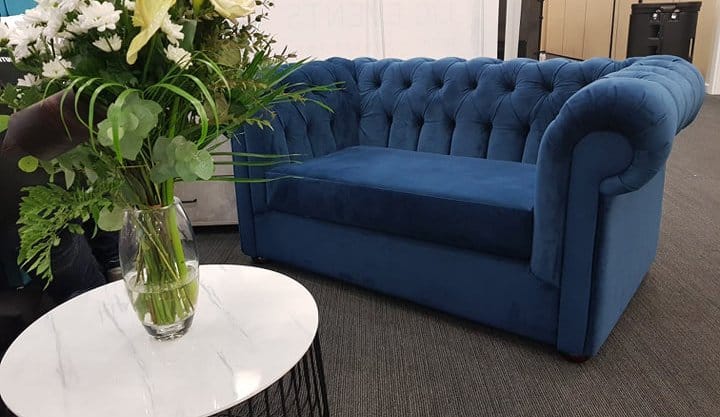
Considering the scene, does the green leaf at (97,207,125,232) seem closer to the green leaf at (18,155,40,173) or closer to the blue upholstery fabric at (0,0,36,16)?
the green leaf at (18,155,40,173)

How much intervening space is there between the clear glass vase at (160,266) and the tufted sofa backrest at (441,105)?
4.27ft

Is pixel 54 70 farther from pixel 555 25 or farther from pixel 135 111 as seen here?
pixel 555 25

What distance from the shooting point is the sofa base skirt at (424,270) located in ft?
5.40

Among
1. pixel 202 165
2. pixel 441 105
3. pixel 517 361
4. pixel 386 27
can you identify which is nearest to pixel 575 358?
pixel 517 361

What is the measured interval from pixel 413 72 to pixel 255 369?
5.75 ft

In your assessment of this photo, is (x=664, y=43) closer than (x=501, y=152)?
No

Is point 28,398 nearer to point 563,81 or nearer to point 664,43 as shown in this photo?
point 563,81

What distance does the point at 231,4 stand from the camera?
2.59 ft

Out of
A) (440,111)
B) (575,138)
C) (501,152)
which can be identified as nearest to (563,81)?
(501,152)

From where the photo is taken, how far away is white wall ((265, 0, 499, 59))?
3.33 meters

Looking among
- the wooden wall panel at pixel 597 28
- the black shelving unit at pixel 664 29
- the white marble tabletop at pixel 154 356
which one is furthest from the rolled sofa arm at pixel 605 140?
the wooden wall panel at pixel 597 28

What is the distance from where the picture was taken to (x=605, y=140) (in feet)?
4.53

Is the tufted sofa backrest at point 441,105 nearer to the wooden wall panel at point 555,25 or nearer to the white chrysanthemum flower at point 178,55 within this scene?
the white chrysanthemum flower at point 178,55

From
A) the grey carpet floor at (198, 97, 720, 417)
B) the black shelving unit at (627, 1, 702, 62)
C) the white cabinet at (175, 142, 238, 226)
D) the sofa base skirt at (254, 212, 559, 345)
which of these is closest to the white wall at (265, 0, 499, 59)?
the white cabinet at (175, 142, 238, 226)
